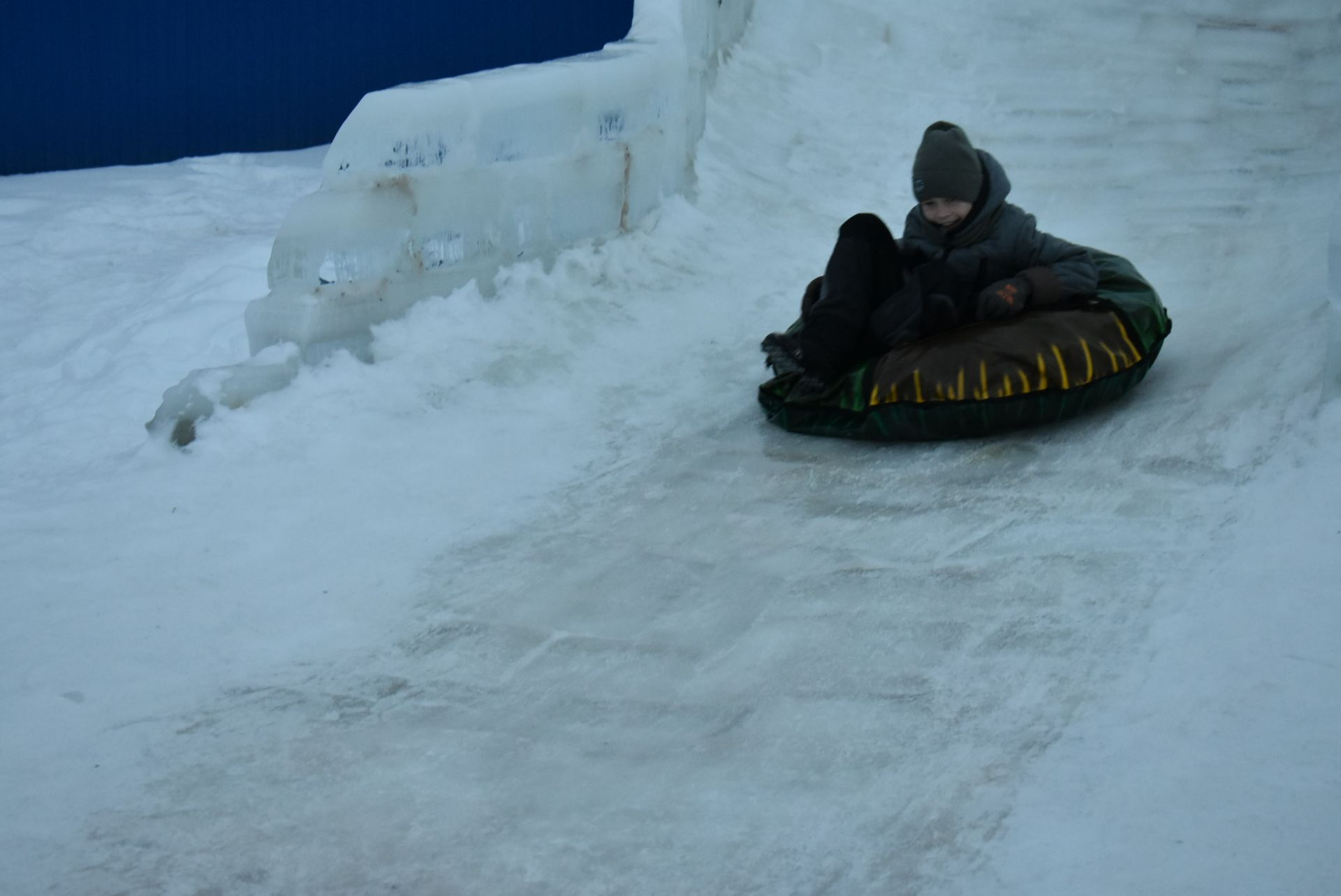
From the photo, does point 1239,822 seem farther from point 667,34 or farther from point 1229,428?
point 667,34

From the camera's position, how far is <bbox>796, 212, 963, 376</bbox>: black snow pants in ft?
9.86

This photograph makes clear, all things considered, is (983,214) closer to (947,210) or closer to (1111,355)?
(947,210)

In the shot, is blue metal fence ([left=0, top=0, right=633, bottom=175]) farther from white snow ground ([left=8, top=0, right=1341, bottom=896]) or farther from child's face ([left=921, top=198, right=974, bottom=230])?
child's face ([left=921, top=198, right=974, bottom=230])

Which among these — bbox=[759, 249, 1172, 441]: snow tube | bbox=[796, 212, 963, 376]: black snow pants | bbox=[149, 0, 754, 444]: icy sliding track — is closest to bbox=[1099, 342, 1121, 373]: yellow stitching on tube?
bbox=[759, 249, 1172, 441]: snow tube

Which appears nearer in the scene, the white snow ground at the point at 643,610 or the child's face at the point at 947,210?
the white snow ground at the point at 643,610

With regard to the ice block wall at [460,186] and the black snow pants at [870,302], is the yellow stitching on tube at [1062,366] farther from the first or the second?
the ice block wall at [460,186]

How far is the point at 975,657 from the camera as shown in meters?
Answer: 2.06

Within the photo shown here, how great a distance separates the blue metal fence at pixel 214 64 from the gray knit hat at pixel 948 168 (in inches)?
144

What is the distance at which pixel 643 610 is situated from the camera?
2.33 meters

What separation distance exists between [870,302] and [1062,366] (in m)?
0.47

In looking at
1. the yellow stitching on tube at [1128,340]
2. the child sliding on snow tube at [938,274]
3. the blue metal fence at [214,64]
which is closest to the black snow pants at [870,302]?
the child sliding on snow tube at [938,274]

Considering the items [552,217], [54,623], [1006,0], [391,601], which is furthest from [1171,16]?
[54,623]

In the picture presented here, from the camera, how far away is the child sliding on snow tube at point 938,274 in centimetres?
301

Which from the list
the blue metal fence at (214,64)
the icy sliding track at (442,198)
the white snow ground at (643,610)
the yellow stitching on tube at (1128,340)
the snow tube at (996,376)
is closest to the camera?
the white snow ground at (643,610)
